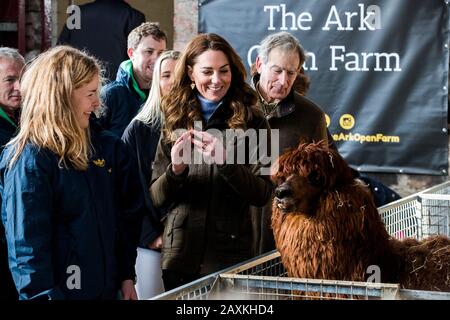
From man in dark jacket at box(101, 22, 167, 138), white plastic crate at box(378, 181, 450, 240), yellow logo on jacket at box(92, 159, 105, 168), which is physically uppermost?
man in dark jacket at box(101, 22, 167, 138)

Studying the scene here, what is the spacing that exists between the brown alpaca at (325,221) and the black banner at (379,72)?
3853 millimetres

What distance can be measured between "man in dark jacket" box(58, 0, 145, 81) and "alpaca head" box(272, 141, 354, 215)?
431cm

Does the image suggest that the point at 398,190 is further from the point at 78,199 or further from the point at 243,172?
the point at 78,199

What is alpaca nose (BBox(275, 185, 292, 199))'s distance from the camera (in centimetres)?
342

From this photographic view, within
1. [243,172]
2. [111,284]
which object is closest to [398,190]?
[243,172]

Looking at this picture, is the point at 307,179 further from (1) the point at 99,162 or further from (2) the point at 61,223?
(2) the point at 61,223

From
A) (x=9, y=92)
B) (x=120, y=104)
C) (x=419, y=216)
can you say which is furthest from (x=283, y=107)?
(x=9, y=92)

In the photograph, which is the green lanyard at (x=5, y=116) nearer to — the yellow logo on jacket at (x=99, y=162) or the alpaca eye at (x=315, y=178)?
the yellow logo on jacket at (x=99, y=162)

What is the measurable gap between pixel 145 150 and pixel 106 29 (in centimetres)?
346

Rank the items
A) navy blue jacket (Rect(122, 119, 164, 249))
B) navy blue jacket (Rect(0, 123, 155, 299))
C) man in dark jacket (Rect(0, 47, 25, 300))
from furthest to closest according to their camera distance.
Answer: navy blue jacket (Rect(122, 119, 164, 249)) → man in dark jacket (Rect(0, 47, 25, 300)) → navy blue jacket (Rect(0, 123, 155, 299))

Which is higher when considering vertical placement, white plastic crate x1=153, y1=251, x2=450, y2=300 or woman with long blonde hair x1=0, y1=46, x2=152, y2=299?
woman with long blonde hair x1=0, y1=46, x2=152, y2=299

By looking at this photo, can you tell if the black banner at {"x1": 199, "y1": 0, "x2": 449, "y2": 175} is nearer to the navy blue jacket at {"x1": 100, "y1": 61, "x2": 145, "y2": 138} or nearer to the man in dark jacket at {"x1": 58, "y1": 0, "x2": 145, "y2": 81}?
the man in dark jacket at {"x1": 58, "y1": 0, "x2": 145, "y2": 81}

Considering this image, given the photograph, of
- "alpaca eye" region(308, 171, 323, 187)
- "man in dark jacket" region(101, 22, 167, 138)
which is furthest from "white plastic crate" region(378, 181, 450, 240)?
"man in dark jacket" region(101, 22, 167, 138)
